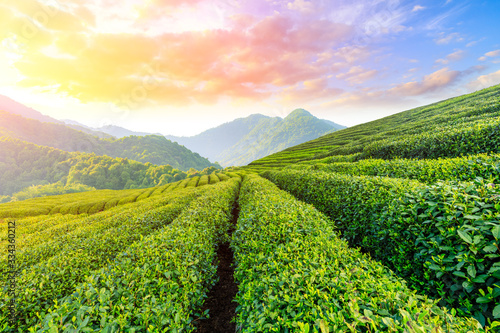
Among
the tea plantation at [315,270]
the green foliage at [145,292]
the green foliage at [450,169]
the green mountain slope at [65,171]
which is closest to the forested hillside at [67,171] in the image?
the green mountain slope at [65,171]

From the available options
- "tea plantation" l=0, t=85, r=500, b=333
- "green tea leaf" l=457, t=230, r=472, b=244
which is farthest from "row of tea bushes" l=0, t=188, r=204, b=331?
"green tea leaf" l=457, t=230, r=472, b=244

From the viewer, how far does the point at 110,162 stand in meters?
128

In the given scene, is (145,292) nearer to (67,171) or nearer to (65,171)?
(67,171)

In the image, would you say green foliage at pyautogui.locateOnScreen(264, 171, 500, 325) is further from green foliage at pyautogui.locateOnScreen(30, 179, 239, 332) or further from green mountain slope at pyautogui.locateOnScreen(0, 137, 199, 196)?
green mountain slope at pyautogui.locateOnScreen(0, 137, 199, 196)

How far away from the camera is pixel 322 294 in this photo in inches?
112

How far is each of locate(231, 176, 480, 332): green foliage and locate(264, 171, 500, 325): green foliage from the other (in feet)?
2.15

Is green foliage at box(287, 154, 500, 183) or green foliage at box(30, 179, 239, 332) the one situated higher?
green foliage at box(287, 154, 500, 183)

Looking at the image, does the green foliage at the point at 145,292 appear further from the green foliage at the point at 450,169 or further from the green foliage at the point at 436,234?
the green foliage at the point at 450,169

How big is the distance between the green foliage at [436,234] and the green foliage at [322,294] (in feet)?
2.15

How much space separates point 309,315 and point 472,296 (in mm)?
3191

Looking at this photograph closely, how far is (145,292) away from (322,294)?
3647 mm

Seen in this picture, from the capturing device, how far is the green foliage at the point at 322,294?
2301 mm

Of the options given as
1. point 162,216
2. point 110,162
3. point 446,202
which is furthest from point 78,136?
point 446,202

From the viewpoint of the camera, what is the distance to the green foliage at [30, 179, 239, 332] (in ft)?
9.73
